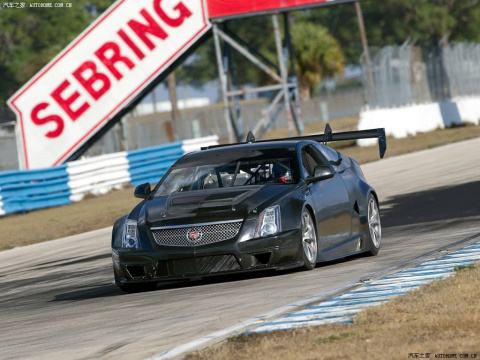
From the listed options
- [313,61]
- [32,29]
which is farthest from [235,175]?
[32,29]

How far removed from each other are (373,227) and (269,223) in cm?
224

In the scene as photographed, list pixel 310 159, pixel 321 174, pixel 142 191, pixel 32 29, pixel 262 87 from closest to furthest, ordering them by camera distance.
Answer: pixel 321 174 < pixel 142 191 < pixel 310 159 < pixel 262 87 < pixel 32 29

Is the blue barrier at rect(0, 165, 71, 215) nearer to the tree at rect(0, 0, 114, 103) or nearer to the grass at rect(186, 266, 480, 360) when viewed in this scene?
the grass at rect(186, 266, 480, 360)

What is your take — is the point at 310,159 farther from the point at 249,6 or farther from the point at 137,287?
the point at 249,6

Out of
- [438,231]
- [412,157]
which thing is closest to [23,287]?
[438,231]

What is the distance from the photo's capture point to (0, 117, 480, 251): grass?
21.8m

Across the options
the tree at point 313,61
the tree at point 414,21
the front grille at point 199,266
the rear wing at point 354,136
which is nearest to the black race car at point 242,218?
the front grille at point 199,266

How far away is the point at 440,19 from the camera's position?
109 m

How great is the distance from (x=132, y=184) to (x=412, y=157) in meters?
8.81

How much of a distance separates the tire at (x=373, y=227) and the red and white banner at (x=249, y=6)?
79.1ft

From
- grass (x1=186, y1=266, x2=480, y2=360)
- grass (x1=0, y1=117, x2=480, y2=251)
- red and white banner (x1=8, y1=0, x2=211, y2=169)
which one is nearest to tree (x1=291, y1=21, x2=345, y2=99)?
grass (x1=0, y1=117, x2=480, y2=251)

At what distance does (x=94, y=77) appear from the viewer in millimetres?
34250

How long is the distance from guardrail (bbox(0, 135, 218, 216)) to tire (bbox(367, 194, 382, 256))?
59.6 ft

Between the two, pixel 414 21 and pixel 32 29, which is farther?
pixel 414 21
